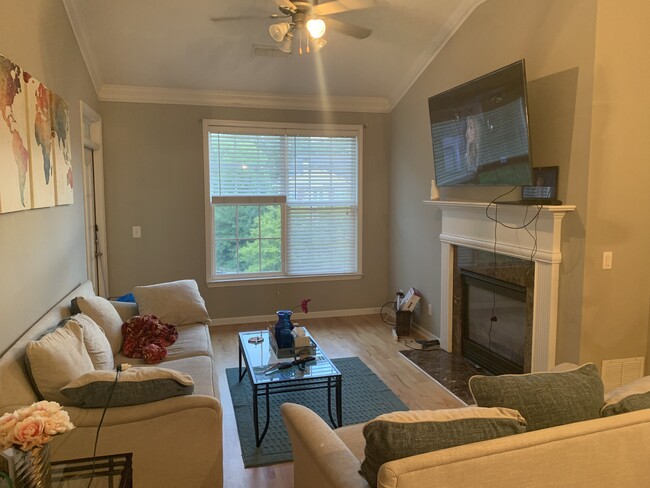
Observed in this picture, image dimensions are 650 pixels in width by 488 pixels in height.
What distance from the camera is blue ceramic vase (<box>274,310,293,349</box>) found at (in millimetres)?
3326

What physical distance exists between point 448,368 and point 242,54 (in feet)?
11.3

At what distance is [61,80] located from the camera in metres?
3.44

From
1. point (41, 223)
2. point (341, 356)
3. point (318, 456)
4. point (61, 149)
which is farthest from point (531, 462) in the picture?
point (61, 149)

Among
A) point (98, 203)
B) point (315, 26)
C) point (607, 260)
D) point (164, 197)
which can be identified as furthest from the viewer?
point (164, 197)

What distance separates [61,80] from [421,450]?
343 centimetres

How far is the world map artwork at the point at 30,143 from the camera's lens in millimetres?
2244

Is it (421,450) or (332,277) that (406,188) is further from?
(421,450)

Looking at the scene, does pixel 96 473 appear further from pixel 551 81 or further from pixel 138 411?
pixel 551 81

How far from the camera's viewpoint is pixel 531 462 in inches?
57.8

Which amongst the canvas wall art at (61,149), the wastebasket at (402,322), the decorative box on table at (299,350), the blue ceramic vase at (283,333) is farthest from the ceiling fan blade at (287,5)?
the wastebasket at (402,322)

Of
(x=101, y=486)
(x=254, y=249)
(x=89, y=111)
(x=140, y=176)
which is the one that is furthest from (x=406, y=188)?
(x=101, y=486)

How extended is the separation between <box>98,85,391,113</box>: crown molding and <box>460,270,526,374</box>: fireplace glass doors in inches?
95.2

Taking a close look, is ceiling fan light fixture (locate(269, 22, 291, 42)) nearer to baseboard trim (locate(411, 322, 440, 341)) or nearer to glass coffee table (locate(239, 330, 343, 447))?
glass coffee table (locate(239, 330, 343, 447))

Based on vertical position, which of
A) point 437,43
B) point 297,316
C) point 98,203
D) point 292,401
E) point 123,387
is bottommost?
point 292,401
